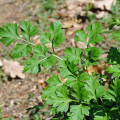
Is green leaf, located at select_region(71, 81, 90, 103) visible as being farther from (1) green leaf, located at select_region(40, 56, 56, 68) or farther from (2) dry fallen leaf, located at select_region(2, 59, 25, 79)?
(2) dry fallen leaf, located at select_region(2, 59, 25, 79)

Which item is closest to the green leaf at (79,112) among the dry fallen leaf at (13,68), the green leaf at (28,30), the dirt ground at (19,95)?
the green leaf at (28,30)

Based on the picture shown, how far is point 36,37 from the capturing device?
12.1 ft

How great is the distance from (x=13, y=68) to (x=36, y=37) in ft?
2.69

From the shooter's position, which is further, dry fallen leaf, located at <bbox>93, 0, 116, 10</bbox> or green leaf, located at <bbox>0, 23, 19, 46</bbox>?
dry fallen leaf, located at <bbox>93, 0, 116, 10</bbox>

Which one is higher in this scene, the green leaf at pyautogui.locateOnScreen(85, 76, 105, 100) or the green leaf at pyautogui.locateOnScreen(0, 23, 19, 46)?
the green leaf at pyautogui.locateOnScreen(0, 23, 19, 46)

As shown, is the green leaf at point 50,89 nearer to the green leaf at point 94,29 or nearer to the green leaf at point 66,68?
the green leaf at point 66,68

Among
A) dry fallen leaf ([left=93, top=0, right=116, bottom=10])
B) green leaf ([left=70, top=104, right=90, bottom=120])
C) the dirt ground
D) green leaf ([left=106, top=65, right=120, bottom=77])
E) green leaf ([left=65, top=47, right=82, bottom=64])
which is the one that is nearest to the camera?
green leaf ([left=70, top=104, right=90, bottom=120])

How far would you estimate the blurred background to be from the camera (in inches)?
109

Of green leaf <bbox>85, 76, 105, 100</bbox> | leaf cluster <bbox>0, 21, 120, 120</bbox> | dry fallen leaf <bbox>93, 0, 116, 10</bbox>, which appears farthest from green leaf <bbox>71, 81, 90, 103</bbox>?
dry fallen leaf <bbox>93, 0, 116, 10</bbox>

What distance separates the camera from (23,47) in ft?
6.12

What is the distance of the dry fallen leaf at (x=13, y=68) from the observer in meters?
3.12

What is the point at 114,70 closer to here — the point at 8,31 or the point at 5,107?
the point at 8,31

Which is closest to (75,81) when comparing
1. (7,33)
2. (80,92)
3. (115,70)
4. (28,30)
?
(80,92)

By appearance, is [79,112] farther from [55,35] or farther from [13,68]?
[13,68]
